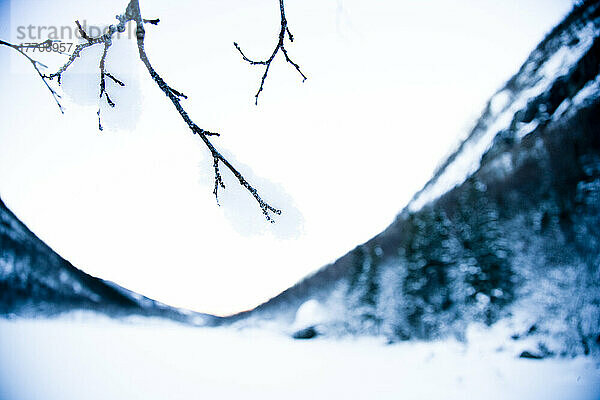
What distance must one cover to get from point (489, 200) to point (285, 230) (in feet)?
8.31

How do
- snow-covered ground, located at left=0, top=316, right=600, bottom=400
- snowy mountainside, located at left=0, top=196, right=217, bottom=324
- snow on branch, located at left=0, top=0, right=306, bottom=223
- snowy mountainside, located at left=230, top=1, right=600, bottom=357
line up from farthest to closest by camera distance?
1. snowy mountainside, located at left=230, top=1, right=600, bottom=357
2. snowy mountainside, located at left=0, top=196, right=217, bottom=324
3. snow-covered ground, located at left=0, top=316, right=600, bottom=400
4. snow on branch, located at left=0, top=0, right=306, bottom=223

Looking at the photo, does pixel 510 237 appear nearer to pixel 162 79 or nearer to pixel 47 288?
pixel 162 79

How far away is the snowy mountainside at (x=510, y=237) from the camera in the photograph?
7.18 ft

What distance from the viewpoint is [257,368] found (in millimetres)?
1735

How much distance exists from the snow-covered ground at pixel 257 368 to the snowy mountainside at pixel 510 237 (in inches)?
12.1

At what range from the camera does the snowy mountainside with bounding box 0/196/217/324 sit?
1.95 m

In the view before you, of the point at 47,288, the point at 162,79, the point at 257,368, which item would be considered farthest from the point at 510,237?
the point at 47,288

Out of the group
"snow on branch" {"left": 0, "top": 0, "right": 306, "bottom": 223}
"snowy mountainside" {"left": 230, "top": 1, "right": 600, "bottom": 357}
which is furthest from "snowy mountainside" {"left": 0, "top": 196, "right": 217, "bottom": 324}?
"snow on branch" {"left": 0, "top": 0, "right": 306, "bottom": 223}

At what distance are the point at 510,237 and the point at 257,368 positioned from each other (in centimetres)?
247

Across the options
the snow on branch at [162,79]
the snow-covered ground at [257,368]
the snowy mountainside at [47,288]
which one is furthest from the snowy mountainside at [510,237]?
the snow on branch at [162,79]

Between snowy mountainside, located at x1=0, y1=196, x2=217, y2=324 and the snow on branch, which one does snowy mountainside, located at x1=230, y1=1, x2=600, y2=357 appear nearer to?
snowy mountainside, located at x1=0, y1=196, x2=217, y2=324

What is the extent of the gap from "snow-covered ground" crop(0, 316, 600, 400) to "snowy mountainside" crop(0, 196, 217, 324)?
154 millimetres

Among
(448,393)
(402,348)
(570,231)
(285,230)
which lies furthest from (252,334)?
(570,231)

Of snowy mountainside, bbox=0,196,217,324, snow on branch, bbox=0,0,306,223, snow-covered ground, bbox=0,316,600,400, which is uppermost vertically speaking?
snow on branch, bbox=0,0,306,223
